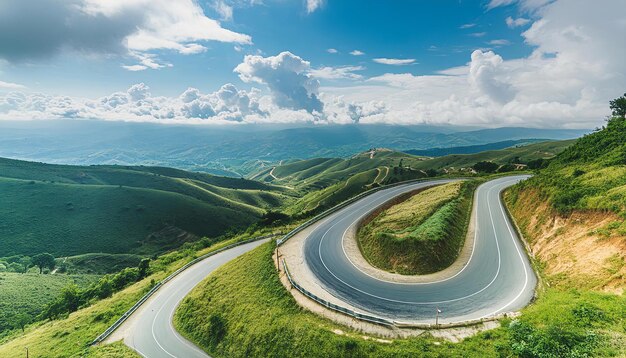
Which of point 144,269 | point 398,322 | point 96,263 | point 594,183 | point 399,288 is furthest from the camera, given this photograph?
point 96,263

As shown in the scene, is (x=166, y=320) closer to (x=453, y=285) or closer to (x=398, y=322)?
(x=398, y=322)

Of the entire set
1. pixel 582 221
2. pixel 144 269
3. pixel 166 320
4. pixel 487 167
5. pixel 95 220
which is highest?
pixel 582 221

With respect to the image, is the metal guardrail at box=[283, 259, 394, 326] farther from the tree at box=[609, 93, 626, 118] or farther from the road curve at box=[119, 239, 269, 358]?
the tree at box=[609, 93, 626, 118]

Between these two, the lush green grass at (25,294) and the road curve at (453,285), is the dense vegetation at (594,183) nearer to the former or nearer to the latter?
the road curve at (453,285)

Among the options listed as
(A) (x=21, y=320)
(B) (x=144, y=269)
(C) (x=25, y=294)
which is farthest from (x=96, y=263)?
(B) (x=144, y=269)

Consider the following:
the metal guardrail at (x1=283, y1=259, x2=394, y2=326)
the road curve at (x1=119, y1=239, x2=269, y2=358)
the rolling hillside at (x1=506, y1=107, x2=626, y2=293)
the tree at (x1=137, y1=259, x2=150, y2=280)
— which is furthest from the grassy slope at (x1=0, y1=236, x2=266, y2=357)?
the rolling hillside at (x1=506, y1=107, x2=626, y2=293)

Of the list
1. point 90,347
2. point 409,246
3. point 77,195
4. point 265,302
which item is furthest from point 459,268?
point 77,195
